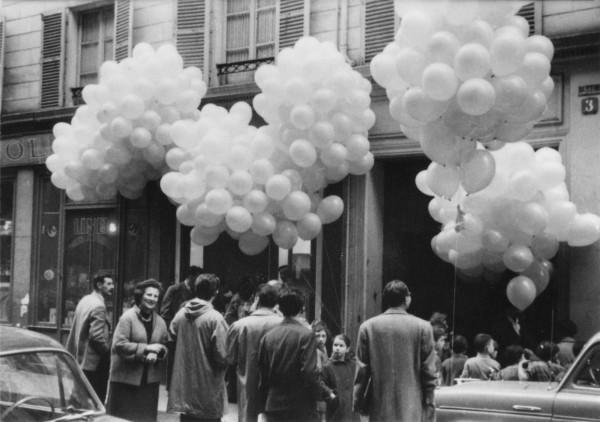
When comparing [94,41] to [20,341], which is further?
[94,41]

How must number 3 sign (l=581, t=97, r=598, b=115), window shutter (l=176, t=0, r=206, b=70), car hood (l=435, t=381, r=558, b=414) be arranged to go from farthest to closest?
1. window shutter (l=176, t=0, r=206, b=70)
2. number 3 sign (l=581, t=97, r=598, b=115)
3. car hood (l=435, t=381, r=558, b=414)

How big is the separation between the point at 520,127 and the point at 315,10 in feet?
14.2

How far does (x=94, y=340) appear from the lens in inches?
306

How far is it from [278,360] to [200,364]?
4.03 feet

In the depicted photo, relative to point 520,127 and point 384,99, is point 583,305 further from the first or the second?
point 384,99

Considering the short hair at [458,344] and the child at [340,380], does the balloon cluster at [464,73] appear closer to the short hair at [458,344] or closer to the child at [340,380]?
the short hair at [458,344]

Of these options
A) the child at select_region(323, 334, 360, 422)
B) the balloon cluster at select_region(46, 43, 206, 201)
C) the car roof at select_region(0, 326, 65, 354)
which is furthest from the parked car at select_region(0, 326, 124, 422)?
the balloon cluster at select_region(46, 43, 206, 201)

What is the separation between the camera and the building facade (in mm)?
8531

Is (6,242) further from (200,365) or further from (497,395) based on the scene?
(497,395)

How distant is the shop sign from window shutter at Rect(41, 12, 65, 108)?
23.2 inches

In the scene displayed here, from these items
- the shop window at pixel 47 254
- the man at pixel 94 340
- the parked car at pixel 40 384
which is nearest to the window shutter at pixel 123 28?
the shop window at pixel 47 254

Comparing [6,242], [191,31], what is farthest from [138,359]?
[6,242]

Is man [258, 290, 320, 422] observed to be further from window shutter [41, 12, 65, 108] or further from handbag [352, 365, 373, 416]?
window shutter [41, 12, 65, 108]

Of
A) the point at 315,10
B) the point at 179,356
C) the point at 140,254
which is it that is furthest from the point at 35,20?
the point at 179,356
